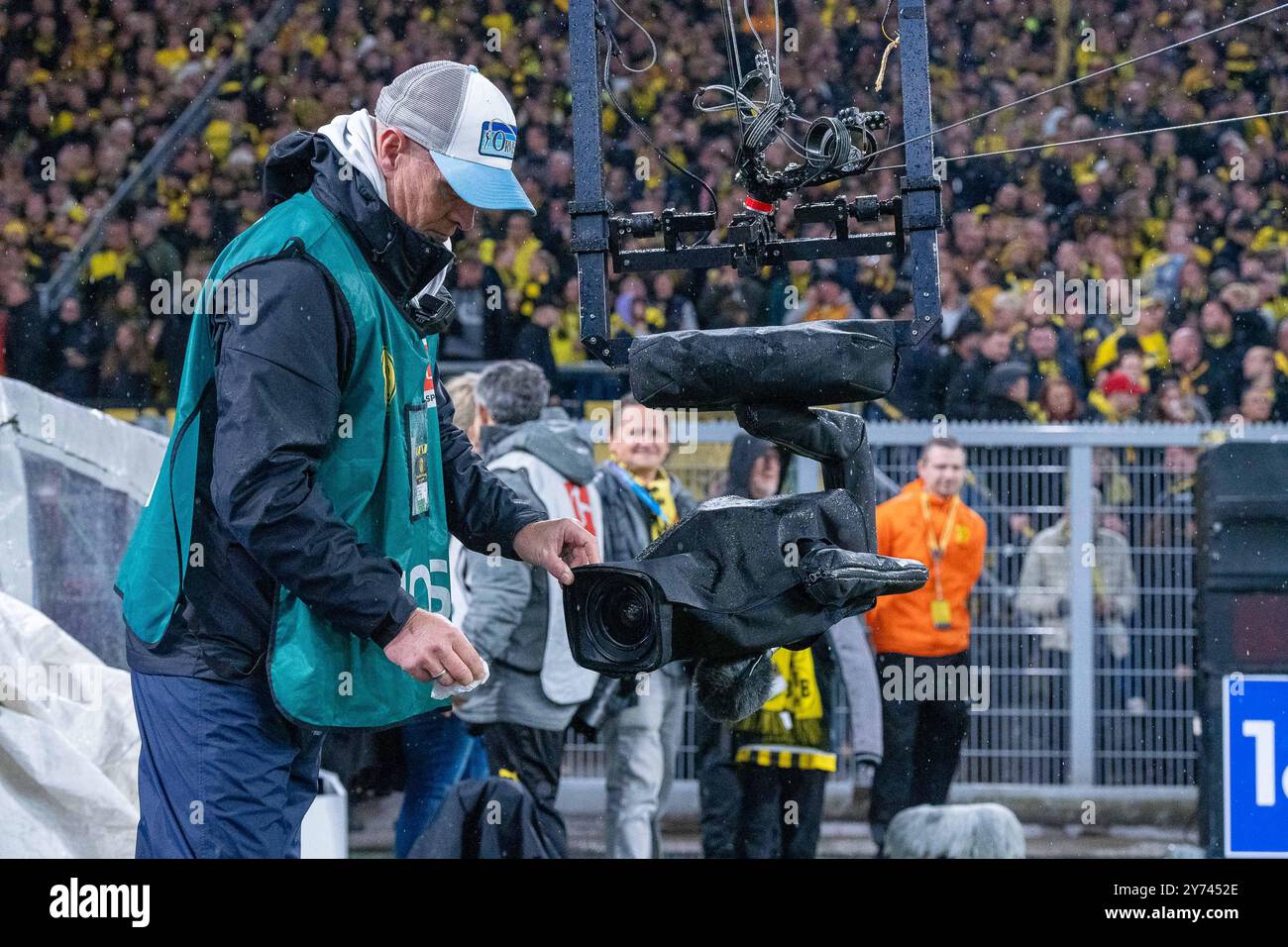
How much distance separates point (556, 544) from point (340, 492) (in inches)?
16.3

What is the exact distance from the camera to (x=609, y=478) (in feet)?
17.5

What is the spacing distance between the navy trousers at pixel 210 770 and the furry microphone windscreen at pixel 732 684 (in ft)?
2.06

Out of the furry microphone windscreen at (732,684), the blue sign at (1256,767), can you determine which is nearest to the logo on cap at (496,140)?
the furry microphone windscreen at (732,684)

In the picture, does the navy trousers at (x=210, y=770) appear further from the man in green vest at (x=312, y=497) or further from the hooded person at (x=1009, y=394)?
the hooded person at (x=1009, y=394)

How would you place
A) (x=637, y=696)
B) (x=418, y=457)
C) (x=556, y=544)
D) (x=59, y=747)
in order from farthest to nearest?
(x=637, y=696) → (x=59, y=747) → (x=556, y=544) → (x=418, y=457)

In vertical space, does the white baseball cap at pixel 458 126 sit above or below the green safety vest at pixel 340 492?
above

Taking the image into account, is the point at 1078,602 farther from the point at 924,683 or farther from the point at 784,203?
the point at 784,203

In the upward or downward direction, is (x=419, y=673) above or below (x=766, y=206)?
below

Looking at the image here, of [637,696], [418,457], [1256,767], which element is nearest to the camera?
[418,457]

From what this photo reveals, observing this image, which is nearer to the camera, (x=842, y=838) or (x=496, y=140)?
(x=496, y=140)

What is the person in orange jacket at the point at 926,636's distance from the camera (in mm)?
5719
